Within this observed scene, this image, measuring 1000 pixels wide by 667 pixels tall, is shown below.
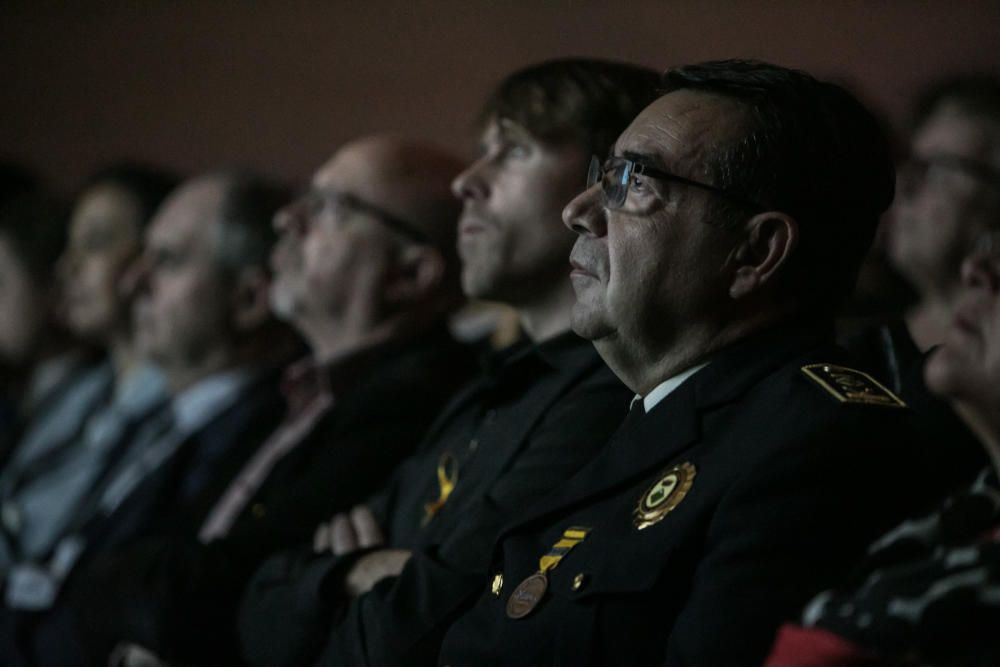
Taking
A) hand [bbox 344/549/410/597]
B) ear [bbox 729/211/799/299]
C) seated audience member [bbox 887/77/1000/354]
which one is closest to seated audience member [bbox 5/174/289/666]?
hand [bbox 344/549/410/597]

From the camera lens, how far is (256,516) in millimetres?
3039

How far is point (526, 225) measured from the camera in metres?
2.70

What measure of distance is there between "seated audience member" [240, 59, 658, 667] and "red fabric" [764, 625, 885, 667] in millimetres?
696

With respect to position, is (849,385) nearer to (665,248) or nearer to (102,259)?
(665,248)

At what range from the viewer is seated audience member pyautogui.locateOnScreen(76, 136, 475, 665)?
9.36 ft

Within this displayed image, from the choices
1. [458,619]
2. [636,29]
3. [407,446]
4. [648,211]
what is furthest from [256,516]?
[636,29]

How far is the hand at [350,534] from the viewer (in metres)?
2.63

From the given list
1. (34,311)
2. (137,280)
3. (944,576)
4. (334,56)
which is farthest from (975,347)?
(334,56)

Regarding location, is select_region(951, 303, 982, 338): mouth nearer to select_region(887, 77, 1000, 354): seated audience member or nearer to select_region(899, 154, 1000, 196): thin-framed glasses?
select_region(887, 77, 1000, 354): seated audience member

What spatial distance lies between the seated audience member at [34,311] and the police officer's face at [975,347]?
403 centimetres

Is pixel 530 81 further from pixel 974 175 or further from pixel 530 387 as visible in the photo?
pixel 974 175

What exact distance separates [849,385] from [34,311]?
13.3ft

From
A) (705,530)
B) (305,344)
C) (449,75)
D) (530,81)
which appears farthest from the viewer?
(449,75)

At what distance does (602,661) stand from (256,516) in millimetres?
1433
